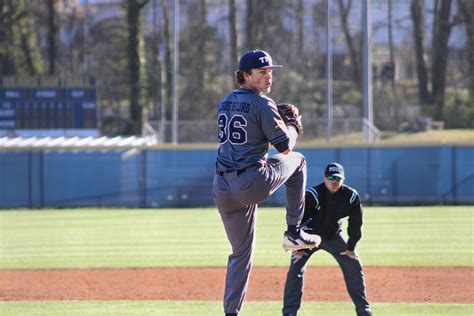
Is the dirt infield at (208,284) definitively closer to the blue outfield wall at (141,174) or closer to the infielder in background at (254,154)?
the infielder in background at (254,154)

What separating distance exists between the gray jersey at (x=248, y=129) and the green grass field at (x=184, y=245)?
3098 mm

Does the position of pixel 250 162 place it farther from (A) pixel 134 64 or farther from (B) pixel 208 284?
(A) pixel 134 64

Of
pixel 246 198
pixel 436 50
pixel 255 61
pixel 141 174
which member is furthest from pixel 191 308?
pixel 436 50

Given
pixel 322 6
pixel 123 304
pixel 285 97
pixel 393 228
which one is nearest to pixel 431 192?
A: pixel 393 228

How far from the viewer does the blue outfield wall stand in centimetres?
2445

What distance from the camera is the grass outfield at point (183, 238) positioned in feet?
46.0

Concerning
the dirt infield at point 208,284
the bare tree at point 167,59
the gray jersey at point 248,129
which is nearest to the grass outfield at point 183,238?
the dirt infield at point 208,284

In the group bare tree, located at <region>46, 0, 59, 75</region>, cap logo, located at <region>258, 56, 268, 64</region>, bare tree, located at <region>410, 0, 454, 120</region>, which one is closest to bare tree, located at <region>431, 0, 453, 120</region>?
bare tree, located at <region>410, 0, 454, 120</region>

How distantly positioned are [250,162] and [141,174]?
18868mm

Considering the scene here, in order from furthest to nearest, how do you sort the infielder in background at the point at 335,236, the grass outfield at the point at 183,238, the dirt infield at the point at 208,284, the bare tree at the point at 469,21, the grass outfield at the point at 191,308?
the bare tree at the point at 469,21
the grass outfield at the point at 183,238
the dirt infield at the point at 208,284
the grass outfield at the point at 191,308
the infielder in background at the point at 335,236

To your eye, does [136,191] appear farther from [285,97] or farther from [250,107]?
[285,97]

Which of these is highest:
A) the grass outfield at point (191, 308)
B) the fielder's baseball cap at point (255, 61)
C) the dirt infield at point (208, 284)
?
the fielder's baseball cap at point (255, 61)

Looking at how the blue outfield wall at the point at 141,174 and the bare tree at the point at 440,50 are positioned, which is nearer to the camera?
the blue outfield wall at the point at 141,174

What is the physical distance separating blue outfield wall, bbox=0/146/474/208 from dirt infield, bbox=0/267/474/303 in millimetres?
11503
